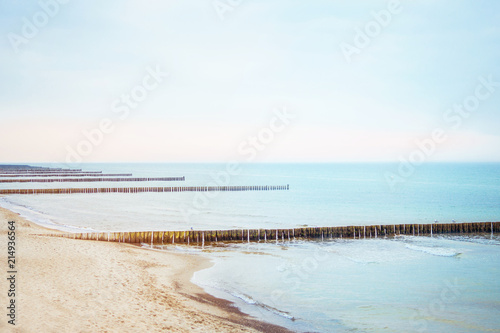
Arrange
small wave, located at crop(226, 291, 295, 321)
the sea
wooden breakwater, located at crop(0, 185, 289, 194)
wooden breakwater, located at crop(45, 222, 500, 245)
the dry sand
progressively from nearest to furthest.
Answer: the dry sand < small wave, located at crop(226, 291, 295, 321) < the sea < wooden breakwater, located at crop(45, 222, 500, 245) < wooden breakwater, located at crop(0, 185, 289, 194)

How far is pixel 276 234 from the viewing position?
2872 centimetres

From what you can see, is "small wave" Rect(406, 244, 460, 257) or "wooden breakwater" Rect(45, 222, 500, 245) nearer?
"small wave" Rect(406, 244, 460, 257)

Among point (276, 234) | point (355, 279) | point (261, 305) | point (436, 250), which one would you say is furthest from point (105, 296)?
point (436, 250)

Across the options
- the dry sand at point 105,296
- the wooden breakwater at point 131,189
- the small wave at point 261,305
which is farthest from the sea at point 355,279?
the wooden breakwater at point 131,189

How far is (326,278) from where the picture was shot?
728 inches

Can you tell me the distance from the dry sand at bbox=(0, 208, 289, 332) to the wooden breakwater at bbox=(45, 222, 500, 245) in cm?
566

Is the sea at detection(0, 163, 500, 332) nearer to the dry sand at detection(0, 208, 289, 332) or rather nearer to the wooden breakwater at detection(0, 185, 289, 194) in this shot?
the dry sand at detection(0, 208, 289, 332)

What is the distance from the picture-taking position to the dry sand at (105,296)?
10203 mm

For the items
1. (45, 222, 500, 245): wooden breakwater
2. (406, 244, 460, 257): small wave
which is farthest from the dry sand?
(406, 244, 460, 257): small wave

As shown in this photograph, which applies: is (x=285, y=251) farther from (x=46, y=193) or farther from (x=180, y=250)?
(x=46, y=193)

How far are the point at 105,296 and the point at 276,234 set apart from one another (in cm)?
1746

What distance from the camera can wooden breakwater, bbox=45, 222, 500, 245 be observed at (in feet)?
83.8

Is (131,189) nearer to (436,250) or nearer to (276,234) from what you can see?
(276,234)

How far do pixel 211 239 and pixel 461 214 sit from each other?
3602cm
